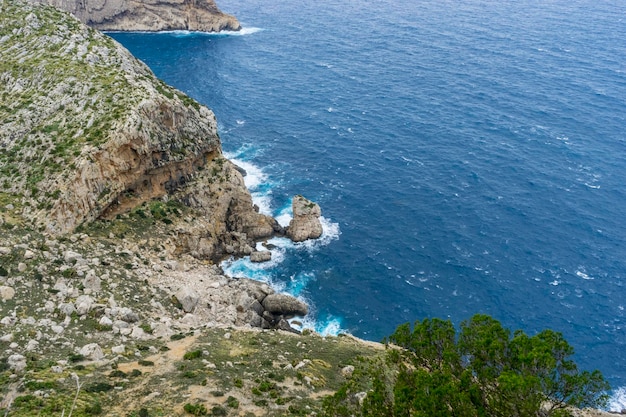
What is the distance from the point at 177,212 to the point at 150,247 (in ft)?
35.9

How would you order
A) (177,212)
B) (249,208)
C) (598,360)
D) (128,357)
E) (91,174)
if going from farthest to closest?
(249,208) → (177,212) → (598,360) → (91,174) → (128,357)

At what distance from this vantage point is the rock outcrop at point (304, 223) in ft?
377

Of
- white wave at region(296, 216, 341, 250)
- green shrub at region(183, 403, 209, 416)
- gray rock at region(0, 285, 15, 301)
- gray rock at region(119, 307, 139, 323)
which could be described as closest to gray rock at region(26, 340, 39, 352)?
gray rock at region(0, 285, 15, 301)

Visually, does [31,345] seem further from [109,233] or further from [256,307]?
[256,307]

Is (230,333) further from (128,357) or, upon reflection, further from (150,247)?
(150,247)

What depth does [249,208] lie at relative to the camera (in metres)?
113

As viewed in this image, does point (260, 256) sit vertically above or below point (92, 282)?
below

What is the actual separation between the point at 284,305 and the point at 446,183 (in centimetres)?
5744

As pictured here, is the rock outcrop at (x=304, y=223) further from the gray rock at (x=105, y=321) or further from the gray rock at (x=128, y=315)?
the gray rock at (x=105, y=321)

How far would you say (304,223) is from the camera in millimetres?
115250

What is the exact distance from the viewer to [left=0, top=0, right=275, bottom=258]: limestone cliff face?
83.1 meters

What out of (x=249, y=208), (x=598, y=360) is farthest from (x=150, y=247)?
(x=598, y=360)

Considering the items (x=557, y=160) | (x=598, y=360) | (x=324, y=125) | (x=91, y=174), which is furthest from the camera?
(x=324, y=125)

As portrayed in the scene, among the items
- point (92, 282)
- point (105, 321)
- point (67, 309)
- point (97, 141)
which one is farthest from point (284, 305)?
point (97, 141)
